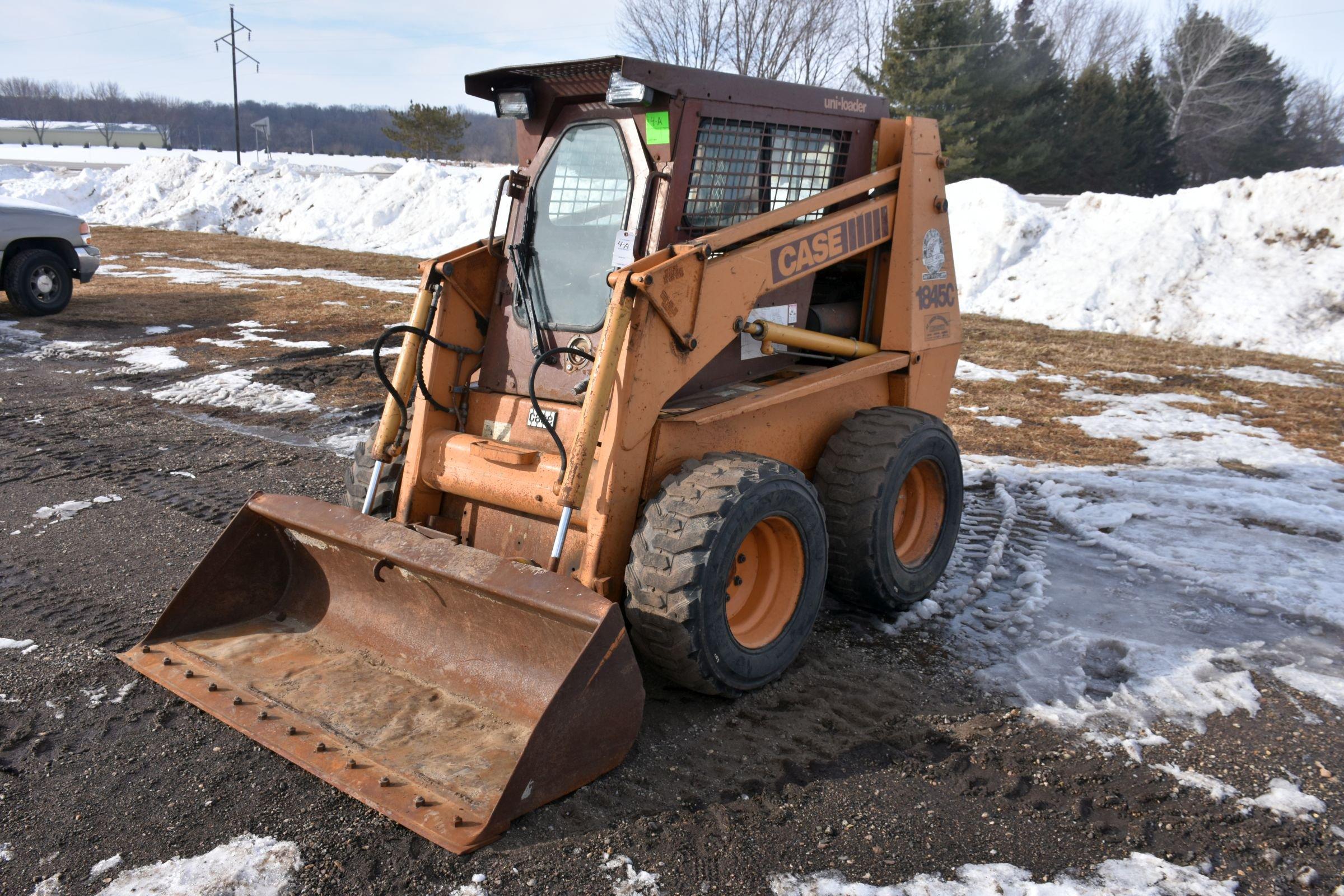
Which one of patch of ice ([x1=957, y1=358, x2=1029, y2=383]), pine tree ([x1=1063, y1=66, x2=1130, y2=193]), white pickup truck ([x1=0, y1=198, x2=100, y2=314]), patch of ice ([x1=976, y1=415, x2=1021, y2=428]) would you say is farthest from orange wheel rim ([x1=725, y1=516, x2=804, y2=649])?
pine tree ([x1=1063, y1=66, x2=1130, y2=193])

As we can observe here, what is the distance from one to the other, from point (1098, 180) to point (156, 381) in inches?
1151

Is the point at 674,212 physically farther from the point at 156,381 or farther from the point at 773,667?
the point at 156,381

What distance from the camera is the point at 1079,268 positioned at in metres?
15.1

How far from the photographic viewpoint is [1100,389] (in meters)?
9.55

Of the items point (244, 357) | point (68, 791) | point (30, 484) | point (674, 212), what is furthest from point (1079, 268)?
point (68, 791)

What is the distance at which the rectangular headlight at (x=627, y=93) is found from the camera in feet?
12.1

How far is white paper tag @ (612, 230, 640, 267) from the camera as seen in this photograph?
3.95 m

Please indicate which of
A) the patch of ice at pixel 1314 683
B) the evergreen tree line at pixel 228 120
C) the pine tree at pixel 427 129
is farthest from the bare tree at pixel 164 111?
the patch of ice at pixel 1314 683

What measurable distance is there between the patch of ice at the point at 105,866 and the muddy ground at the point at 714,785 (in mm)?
25

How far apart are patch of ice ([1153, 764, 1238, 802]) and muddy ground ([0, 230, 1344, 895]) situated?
5 centimetres

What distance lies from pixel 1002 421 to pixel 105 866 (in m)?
7.10

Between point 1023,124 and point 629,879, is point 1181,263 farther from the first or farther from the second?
point 1023,124

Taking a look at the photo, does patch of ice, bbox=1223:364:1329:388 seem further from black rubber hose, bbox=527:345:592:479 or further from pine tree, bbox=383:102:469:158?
pine tree, bbox=383:102:469:158

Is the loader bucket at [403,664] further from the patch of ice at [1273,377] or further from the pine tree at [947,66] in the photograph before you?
the pine tree at [947,66]
